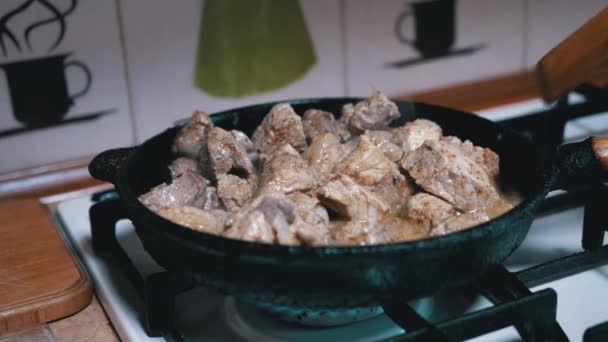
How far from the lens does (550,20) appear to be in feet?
5.66

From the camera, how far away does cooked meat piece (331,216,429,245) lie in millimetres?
801

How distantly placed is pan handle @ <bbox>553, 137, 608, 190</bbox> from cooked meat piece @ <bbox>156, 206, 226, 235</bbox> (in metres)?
0.40

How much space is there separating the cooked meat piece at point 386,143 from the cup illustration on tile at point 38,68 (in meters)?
0.53

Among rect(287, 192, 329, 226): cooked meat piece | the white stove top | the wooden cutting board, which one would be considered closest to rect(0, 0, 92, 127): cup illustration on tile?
the wooden cutting board

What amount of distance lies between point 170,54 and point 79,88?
0.55ft

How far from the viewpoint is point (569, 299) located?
931 mm

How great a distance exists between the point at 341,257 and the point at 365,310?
197 mm

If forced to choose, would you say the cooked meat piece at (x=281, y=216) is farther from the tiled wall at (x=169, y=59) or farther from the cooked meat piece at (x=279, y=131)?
the tiled wall at (x=169, y=59)

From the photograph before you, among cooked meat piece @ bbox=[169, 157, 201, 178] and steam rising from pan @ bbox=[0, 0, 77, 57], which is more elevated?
steam rising from pan @ bbox=[0, 0, 77, 57]

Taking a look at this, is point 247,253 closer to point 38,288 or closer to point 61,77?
point 38,288

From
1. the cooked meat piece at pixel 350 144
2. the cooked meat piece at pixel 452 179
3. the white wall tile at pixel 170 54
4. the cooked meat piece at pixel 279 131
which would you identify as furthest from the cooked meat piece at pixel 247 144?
the white wall tile at pixel 170 54

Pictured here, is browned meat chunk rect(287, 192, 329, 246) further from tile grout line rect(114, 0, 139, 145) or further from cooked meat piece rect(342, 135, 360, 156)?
tile grout line rect(114, 0, 139, 145)

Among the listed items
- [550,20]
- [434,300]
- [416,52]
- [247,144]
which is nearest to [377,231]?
[434,300]

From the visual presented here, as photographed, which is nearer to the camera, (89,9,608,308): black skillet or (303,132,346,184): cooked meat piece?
(89,9,608,308): black skillet
